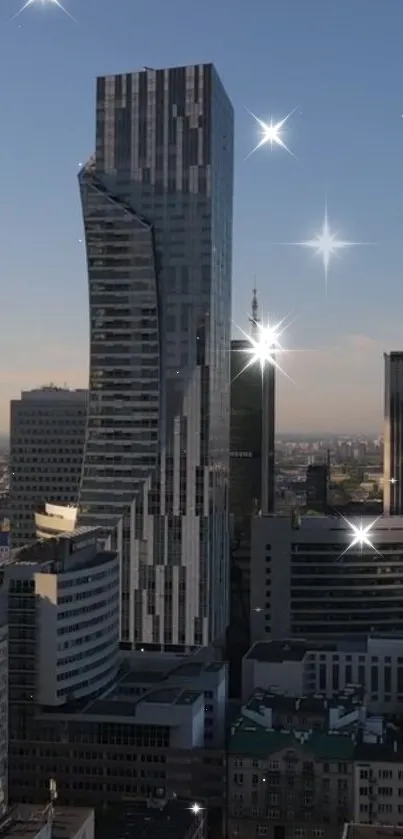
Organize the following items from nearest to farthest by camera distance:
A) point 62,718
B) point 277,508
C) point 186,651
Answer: point 62,718, point 186,651, point 277,508

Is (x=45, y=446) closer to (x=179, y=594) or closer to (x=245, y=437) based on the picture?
(x=245, y=437)

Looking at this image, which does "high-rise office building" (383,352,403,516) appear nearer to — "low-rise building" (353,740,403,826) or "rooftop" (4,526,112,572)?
"rooftop" (4,526,112,572)

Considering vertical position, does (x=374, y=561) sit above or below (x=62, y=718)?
above

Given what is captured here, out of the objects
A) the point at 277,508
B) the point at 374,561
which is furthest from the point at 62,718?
the point at 277,508

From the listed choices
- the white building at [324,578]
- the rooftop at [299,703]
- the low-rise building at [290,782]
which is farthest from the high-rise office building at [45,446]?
the low-rise building at [290,782]

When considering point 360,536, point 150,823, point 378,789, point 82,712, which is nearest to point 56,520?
point 360,536

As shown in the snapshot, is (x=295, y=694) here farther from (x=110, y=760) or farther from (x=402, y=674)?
(x=110, y=760)

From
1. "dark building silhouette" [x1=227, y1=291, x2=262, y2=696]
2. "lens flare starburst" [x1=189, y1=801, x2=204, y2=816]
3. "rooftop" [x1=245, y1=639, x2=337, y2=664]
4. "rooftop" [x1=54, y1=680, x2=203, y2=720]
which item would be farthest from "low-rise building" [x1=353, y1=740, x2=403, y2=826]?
"dark building silhouette" [x1=227, y1=291, x2=262, y2=696]
